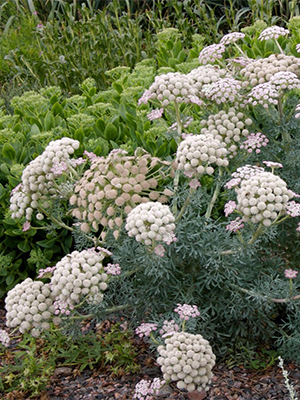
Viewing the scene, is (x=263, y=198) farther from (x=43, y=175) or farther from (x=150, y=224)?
(x=43, y=175)

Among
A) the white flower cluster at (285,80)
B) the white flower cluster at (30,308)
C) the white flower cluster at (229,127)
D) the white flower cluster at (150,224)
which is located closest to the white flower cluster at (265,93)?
the white flower cluster at (285,80)

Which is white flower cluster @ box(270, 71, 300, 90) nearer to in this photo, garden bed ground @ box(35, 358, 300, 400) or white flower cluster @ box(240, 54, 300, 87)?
white flower cluster @ box(240, 54, 300, 87)

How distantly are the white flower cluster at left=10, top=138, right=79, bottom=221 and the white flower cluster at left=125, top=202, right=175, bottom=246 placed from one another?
0.56 m

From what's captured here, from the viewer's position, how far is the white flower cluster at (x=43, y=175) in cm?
281

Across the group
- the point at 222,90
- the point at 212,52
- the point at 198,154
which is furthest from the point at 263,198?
the point at 212,52

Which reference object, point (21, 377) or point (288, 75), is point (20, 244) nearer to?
point (21, 377)

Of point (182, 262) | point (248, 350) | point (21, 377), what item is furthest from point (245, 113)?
point (21, 377)

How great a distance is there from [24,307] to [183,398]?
89cm

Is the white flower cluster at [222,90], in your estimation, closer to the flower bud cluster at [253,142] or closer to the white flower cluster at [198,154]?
the flower bud cluster at [253,142]

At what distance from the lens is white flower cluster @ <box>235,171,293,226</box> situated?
7.72ft

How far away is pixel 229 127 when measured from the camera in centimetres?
296

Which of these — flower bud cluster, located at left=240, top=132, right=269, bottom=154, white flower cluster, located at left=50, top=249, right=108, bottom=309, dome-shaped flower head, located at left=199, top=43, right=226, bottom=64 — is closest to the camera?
white flower cluster, located at left=50, top=249, right=108, bottom=309

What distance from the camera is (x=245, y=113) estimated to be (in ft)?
10.4

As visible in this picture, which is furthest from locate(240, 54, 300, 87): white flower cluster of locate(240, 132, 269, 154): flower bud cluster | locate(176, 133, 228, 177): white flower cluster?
locate(176, 133, 228, 177): white flower cluster
